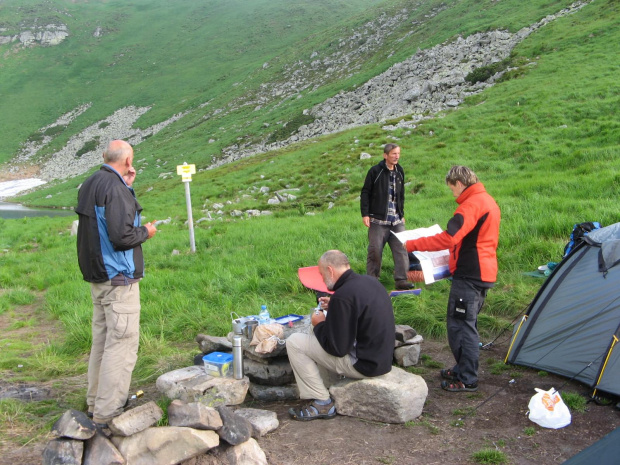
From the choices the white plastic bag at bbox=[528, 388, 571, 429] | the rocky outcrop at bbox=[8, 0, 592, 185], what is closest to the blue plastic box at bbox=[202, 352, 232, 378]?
the white plastic bag at bbox=[528, 388, 571, 429]

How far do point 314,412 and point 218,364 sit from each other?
120 cm

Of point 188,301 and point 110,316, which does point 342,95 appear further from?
point 110,316

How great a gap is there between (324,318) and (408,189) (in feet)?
39.1

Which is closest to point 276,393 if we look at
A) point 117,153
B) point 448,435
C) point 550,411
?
point 448,435

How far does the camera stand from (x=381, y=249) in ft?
27.1

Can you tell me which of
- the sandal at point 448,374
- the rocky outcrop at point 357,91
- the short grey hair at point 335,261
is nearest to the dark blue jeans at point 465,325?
the sandal at point 448,374

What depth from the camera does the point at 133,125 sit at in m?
70.1

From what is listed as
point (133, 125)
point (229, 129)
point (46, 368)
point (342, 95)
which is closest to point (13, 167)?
point (133, 125)

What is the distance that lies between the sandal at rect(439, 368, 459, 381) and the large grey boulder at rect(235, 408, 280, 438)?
2037mm

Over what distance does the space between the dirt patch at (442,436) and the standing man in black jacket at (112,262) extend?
83 centimetres

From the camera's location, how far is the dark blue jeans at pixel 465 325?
527 cm

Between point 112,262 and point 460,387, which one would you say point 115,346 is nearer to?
point 112,262

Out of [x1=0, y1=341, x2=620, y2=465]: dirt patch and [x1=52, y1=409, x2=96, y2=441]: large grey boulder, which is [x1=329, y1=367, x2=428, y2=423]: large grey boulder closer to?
[x1=0, y1=341, x2=620, y2=465]: dirt patch

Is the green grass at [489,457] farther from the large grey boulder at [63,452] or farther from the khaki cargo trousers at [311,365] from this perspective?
the large grey boulder at [63,452]
